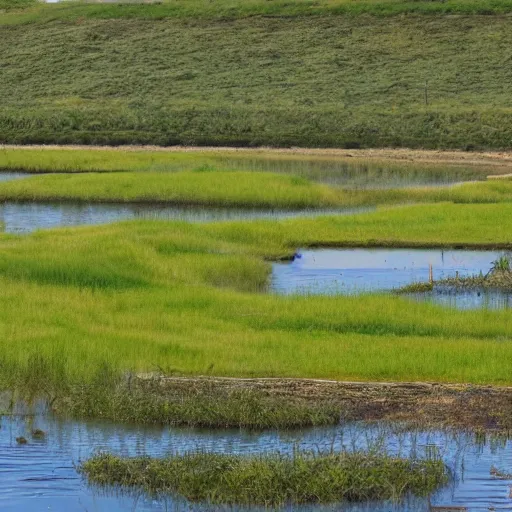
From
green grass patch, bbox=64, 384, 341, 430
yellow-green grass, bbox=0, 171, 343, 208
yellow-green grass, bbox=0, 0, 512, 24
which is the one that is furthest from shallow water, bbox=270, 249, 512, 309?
yellow-green grass, bbox=0, 0, 512, 24

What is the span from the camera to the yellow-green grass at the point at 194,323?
1380 cm

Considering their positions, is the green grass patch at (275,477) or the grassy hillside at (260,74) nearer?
the green grass patch at (275,477)

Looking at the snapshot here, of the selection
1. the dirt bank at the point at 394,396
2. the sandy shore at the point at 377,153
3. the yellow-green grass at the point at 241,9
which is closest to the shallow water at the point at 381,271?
the dirt bank at the point at 394,396

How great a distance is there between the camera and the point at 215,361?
14.1 m

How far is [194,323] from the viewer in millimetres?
15984

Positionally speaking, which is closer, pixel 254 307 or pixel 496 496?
pixel 496 496

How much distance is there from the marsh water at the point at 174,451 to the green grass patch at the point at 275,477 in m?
0.12

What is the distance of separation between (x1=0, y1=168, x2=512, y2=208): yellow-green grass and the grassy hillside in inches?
611

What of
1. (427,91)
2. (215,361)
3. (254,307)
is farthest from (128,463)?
(427,91)

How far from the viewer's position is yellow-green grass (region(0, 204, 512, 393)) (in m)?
13.8

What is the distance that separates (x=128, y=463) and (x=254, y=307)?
6330 millimetres

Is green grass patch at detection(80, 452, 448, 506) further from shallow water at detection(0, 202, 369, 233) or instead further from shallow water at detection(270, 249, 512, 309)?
shallow water at detection(0, 202, 369, 233)

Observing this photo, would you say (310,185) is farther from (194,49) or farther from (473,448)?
(194,49)

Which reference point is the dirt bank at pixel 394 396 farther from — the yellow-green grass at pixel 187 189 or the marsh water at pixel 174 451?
the yellow-green grass at pixel 187 189
